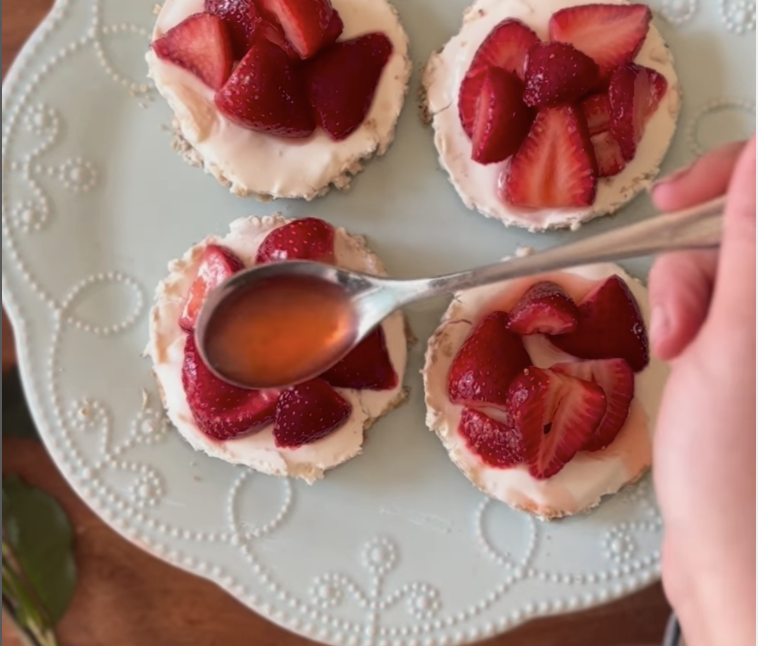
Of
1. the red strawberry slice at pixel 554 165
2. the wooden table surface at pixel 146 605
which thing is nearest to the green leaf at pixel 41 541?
the wooden table surface at pixel 146 605

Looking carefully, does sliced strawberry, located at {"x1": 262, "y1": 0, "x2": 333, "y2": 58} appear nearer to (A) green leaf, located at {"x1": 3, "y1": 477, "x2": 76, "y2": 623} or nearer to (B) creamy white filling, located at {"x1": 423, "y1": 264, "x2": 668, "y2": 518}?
(B) creamy white filling, located at {"x1": 423, "y1": 264, "x2": 668, "y2": 518}

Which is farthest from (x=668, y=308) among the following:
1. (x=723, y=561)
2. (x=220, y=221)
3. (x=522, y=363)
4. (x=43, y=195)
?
(x=43, y=195)

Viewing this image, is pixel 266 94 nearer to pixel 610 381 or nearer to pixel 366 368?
pixel 366 368

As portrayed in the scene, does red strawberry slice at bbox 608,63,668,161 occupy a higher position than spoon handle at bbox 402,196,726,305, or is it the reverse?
spoon handle at bbox 402,196,726,305

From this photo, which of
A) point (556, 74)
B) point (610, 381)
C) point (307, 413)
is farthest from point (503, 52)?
point (307, 413)

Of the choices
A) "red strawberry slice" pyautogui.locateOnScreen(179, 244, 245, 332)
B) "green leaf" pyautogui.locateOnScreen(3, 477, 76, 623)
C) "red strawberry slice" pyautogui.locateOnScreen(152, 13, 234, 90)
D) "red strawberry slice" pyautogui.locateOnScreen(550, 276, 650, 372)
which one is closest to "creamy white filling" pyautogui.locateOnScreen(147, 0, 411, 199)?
"red strawberry slice" pyautogui.locateOnScreen(152, 13, 234, 90)

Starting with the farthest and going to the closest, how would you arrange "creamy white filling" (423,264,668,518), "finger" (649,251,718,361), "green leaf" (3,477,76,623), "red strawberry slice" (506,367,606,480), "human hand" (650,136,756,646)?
1. "green leaf" (3,477,76,623)
2. "creamy white filling" (423,264,668,518)
3. "red strawberry slice" (506,367,606,480)
4. "finger" (649,251,718,361)
5. "human hand" (650,136,756,646)
